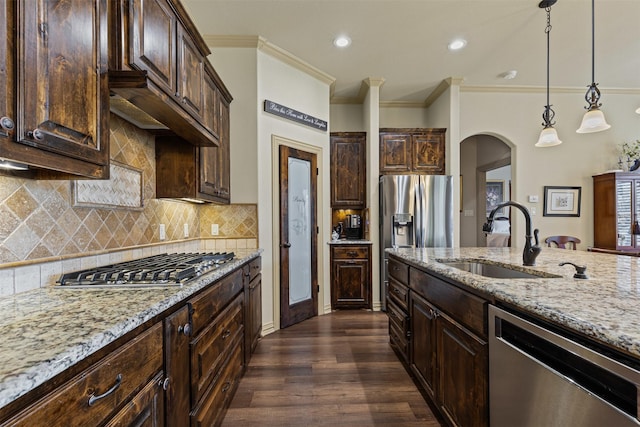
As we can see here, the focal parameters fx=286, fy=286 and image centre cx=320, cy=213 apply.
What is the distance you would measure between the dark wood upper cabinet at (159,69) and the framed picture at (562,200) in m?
5.04

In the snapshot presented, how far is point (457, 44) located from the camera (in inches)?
130

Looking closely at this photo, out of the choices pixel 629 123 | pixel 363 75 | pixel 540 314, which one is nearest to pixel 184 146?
pixel 540 314

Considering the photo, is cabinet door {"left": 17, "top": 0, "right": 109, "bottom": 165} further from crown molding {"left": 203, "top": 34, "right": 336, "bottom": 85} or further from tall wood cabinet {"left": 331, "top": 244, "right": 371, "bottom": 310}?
tall wood cabinet {"left": 331, "top": 244, "right": 371, "bottom": 310}

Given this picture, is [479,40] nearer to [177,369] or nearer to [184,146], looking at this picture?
[184,146]

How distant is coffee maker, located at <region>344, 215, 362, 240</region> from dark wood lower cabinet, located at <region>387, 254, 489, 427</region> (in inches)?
86.9

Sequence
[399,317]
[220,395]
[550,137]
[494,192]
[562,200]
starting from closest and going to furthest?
[220,395] < [399,317] < [550,137] < [562,200] < [494,192]

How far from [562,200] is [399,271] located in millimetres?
3917

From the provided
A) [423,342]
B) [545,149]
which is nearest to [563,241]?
[545,149]

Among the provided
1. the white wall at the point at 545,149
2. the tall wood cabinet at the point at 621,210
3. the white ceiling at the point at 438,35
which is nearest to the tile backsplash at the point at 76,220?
the white ceiling at the point at 438,35

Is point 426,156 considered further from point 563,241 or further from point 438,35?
point 563,241

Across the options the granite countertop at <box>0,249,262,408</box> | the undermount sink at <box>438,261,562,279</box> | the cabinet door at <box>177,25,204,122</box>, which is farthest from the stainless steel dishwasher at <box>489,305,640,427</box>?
the cabinet door at <box>177,25,204,122</box>

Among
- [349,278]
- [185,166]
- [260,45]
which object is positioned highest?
[260,45]

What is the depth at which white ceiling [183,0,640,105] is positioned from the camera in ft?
8.88

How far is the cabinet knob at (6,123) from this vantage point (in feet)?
2.57
